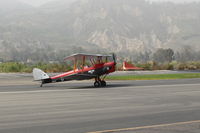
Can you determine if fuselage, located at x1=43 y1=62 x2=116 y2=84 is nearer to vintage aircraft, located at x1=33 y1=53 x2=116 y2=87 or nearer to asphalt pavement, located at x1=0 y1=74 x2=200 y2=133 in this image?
vintage aircraft, located at x1=33 y1=53 x2=116 y2=87

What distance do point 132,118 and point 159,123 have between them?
1.23m

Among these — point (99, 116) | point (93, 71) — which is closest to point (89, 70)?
point (93, 71)

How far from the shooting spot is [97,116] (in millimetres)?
11914

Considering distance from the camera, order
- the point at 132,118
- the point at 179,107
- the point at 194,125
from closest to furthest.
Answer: the point at 194,125, the point at 132,118, the point at 179,107

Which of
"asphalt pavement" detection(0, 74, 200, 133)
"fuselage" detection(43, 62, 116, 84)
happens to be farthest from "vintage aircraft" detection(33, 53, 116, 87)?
"asphalt pavement" detection(0, 74, 200, 133)

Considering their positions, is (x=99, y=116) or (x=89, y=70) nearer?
(x=99, y=116)

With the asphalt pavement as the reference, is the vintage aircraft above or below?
above

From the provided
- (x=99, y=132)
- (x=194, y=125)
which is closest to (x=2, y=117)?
(x=99, y=132)

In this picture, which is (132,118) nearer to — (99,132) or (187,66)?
(99,132)

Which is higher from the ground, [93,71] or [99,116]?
[93,71]

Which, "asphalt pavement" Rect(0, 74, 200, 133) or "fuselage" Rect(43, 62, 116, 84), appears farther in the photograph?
"fuselage" Rect(43, 62, 116, 84)

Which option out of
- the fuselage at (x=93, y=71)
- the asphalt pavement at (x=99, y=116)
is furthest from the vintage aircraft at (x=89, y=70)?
the asphalt pavement at (x=99, y=116)

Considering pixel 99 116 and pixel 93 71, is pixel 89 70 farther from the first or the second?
pixel 99 116

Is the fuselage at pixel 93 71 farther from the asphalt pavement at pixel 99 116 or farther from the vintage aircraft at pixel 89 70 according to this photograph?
the asphalt pavement at pixel 99 116
